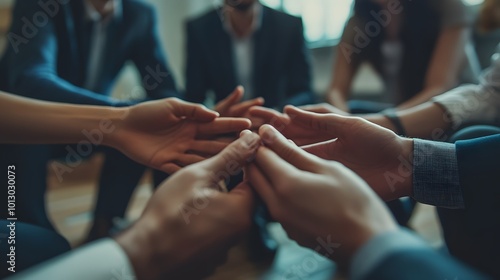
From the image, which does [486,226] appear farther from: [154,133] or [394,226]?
[154,133]

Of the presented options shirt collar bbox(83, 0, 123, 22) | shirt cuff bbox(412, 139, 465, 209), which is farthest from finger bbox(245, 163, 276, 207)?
shirt collar bbox(83, 0, 123, 22)

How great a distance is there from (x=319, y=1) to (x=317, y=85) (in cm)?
50

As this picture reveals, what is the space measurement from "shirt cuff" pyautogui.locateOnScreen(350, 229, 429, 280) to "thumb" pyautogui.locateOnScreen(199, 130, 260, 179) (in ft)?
0.70

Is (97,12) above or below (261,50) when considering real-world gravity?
above

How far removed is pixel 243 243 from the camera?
3.67 ft

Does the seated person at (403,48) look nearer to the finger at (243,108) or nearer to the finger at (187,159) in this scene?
the finger at (243,108)

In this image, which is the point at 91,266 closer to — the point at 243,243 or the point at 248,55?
the point at 243,243

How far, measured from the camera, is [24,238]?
503 mm

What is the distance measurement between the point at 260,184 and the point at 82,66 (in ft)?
2.88

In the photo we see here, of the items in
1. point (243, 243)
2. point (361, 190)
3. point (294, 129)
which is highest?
point (361, 190)

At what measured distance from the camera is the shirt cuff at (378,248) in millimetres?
336

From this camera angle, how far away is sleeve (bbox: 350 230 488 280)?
0.32 metres

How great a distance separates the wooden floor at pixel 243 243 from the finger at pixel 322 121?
0.27m

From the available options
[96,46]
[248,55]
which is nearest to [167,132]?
[96,46]
